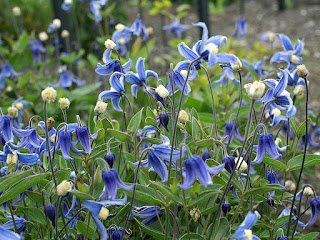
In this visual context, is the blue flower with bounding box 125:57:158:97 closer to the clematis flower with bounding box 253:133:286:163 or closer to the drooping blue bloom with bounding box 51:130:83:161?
the drooping blue bloom with bounding box 51:130:83:161

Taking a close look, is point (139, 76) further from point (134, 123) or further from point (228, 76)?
point (228, 76)

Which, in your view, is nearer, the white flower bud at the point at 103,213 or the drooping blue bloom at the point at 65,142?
the white flower bud at the point at 103,213

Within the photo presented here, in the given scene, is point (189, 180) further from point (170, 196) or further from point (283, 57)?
point (283, 57)

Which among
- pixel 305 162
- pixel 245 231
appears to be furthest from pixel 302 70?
pixel 245 231

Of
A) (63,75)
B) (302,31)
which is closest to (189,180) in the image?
(63,75)

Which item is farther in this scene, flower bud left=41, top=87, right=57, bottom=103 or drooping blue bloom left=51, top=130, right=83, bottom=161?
drooping blue bloom left=51, top=130, right=83, bottom=161

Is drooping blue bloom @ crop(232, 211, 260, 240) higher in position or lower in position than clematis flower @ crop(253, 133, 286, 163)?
lower

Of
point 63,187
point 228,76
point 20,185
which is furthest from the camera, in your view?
point 228,76

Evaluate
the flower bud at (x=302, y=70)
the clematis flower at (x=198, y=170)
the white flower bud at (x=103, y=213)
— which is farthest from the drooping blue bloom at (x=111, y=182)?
the flower bud at (x=302, y=70)

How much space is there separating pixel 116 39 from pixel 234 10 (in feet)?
18.2

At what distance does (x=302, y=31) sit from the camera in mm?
6676

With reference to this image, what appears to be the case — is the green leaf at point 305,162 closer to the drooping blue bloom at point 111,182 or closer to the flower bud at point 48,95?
the drooping blue bloom at point 111,182

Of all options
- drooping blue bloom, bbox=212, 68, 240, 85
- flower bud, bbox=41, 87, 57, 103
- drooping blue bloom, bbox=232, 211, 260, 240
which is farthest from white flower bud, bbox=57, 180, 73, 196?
drooping blue bloom, bbox=212, 68, 240, 85

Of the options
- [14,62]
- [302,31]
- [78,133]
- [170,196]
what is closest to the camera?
[170,196]
